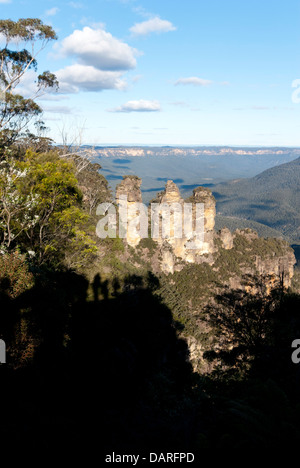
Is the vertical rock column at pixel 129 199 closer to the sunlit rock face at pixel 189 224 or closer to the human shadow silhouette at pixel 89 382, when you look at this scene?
the sunlit rock face at pixel 189 224

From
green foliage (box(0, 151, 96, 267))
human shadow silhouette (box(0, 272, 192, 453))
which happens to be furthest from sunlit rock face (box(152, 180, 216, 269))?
green foliage (box(0, 151, 96, 267))

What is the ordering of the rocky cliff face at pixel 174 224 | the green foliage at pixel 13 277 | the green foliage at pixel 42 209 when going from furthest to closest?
A: the rocky cliff face at pixel 174 224 → the green foliage at pixel 42 209 → the green foliage at pixel 13 277

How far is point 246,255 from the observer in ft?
250

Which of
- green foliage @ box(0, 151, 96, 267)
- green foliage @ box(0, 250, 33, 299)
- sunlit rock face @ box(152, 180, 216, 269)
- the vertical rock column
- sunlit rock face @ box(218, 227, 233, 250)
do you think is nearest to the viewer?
green foliage @ box(0, 250, 33, 299)

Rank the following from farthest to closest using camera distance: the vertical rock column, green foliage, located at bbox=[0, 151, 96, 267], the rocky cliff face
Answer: the rocky cliff face < the vertical rock column < green foliage, located at bbox=[0, 151, 96, 267]

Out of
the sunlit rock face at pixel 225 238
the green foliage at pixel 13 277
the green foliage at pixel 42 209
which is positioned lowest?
the sunlit rock face at pixel 225 238

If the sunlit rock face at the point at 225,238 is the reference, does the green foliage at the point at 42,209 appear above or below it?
above

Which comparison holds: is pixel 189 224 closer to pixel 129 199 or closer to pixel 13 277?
pixel 129 199

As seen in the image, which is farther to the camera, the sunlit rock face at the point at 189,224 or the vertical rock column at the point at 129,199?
the sunlit rock face at the point at 189,224

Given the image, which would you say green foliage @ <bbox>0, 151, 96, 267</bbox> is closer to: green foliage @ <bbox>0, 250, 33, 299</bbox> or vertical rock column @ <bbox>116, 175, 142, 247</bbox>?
green foliage @ <bbox>0, 250, 33, 299</bbox>

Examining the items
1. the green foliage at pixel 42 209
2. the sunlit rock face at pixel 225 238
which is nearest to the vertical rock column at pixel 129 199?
the sunlit rock face at pixel 225 238

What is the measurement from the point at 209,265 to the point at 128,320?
1687 inches

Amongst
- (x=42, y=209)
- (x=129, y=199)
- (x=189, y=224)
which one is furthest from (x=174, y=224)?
(x=42, y=209)
